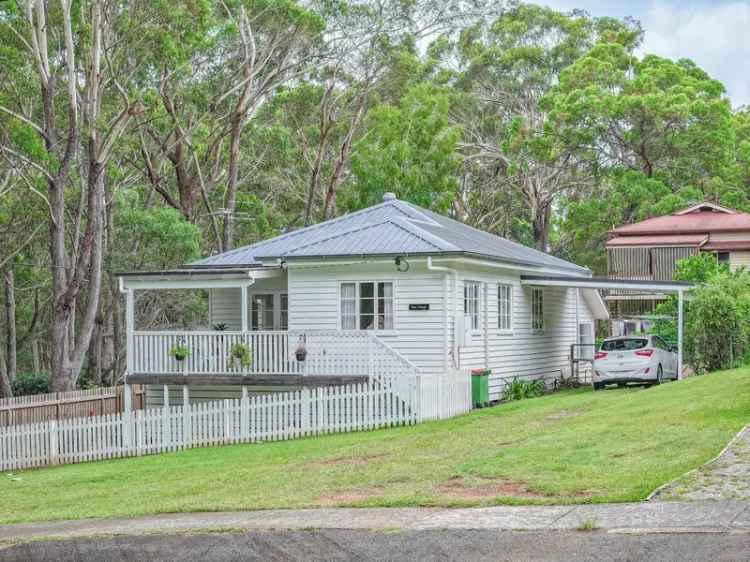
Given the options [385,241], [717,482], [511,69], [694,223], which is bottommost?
[717,482]

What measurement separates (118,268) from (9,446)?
16.9m

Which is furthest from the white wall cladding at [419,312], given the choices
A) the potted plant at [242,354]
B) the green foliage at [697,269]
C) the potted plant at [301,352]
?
the green foliage at [697,269]

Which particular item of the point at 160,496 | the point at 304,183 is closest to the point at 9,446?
the point at 160,496

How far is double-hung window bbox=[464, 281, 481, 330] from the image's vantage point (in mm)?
26812

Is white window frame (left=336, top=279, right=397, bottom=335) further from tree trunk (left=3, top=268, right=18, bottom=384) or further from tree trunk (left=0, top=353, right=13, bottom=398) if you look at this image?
tree trunk (left=3, top=268, right=18, bottom=384)

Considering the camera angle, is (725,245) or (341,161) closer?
(725,245)

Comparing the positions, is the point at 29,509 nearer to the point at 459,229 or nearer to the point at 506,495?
the point at 506,495

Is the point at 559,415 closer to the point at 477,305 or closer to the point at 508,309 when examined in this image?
the point at 477,305

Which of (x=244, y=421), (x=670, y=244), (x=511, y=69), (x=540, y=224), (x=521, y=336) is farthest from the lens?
(x=511, y=69)

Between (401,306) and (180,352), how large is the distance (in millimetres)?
5271

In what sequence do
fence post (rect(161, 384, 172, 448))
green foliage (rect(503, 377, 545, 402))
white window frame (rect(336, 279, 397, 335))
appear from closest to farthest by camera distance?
fence post (rect(161, 384, 172, 448)) → white window frame (rect(336, 279, 397, 335)) → green foliage (rect(503, 377, 545, 402))

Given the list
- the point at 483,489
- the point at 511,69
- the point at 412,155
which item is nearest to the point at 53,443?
the point at 483,489

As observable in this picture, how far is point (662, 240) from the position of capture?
153ft

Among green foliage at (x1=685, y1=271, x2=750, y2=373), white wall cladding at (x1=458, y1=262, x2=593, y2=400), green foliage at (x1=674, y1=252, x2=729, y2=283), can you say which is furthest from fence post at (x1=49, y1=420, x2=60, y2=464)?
green foliage at (x1=674, y1=252, x2=729, y2=283)
